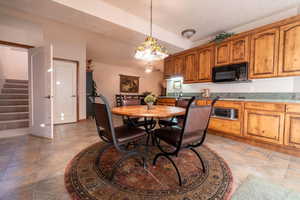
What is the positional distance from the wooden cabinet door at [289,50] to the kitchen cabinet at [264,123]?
0.71 m

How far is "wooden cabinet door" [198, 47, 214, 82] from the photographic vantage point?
3354mm

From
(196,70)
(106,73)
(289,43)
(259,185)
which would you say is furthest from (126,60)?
(259,185)

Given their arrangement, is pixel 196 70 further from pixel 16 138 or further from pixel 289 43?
pixel 16 138

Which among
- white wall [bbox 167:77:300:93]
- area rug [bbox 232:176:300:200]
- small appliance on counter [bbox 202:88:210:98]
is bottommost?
area rug [bbox 232:176:300:200]

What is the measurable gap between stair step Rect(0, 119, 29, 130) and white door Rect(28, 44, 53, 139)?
2.74 feet

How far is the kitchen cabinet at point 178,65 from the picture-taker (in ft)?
13.5

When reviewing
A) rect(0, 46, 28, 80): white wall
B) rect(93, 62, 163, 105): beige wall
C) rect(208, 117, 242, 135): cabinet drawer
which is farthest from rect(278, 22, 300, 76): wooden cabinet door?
rect(0, 46, 28, 80): white wall

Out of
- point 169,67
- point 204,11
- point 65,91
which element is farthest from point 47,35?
point 204,11

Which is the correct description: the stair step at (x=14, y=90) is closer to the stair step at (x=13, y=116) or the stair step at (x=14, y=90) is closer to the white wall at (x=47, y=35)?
the stair step at (x=13, y=116)

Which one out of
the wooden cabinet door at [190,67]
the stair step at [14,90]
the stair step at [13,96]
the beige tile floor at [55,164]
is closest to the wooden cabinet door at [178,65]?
the wooden cabinet door at [190,67]

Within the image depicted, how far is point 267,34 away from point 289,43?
0.40 m

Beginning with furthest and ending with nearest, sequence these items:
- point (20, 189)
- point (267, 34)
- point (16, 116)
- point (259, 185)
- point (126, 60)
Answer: point (126, 60) → point (16, 116) → point (267, 34) → point (259, 185) → point (20, 189)

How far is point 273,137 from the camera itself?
84.7 inches

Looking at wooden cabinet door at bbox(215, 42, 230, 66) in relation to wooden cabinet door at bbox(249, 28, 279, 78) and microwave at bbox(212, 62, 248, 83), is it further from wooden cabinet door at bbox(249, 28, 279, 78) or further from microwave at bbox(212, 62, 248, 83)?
wooden cabinet door at bbox(249, 28, 279, 78)
